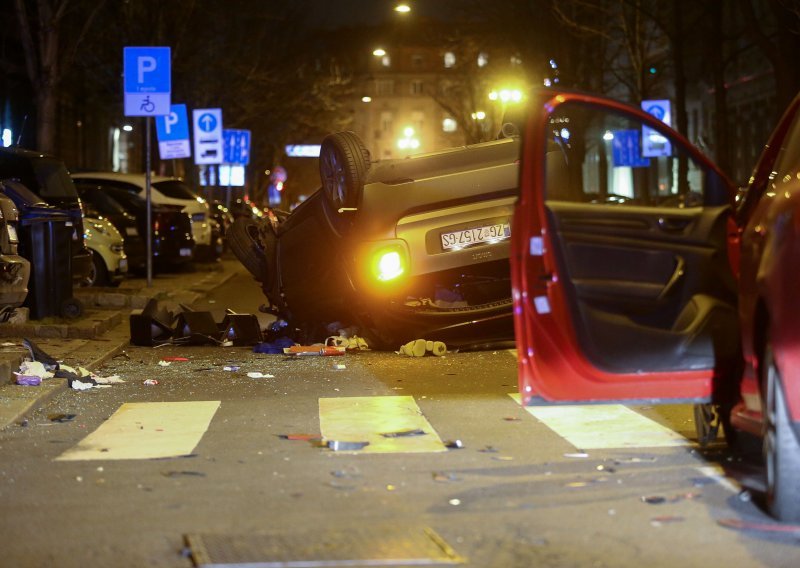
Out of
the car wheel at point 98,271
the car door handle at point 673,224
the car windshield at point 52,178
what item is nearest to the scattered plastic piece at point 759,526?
the car door handle at point 673,224

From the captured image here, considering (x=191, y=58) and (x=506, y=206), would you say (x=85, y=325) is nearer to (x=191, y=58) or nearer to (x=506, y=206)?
(x=506, y=206)

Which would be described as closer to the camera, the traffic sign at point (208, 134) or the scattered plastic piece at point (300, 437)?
the scattered plastic piece at point (300, 437)

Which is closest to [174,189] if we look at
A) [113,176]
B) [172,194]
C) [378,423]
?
[172,194]

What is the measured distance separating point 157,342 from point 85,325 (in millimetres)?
970

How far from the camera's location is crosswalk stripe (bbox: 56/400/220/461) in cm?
798

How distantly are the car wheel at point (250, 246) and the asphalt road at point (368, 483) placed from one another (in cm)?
441

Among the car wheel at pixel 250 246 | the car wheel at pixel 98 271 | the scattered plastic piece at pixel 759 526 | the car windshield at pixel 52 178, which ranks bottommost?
the scattered plastic piece at pixel 759 526

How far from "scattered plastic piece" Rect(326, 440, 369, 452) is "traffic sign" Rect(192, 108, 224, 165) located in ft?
92.4

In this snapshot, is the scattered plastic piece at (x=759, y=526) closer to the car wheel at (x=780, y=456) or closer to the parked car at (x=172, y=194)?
the car wheel at (x=780, y=456)

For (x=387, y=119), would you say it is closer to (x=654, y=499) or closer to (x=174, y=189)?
(x=174, y=189)

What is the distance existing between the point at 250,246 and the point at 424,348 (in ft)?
10.00

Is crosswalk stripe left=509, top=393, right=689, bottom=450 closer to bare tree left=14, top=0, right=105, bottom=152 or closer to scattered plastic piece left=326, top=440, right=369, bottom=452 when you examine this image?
scattered plastic piece left=326, top=440, right=369, bottom=452

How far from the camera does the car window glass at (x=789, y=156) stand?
6.93 m

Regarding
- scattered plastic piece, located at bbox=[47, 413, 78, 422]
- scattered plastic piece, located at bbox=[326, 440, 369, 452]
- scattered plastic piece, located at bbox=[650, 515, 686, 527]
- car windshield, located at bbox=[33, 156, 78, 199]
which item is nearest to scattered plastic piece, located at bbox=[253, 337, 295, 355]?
scattered plastic piece, located at bbox=[47, 413, 78, 422]
